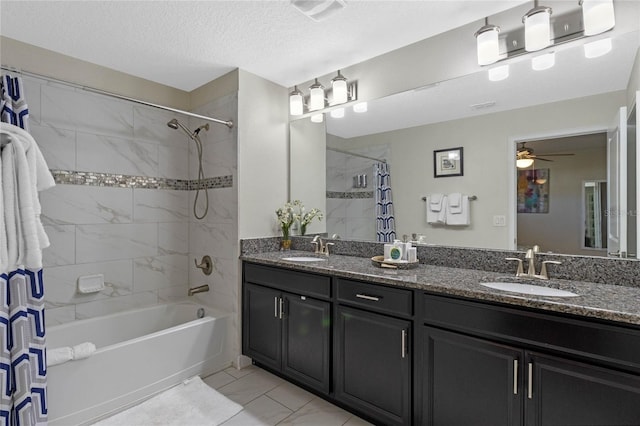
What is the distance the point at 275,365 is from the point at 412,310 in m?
1.25

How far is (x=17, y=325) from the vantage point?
5.45ft

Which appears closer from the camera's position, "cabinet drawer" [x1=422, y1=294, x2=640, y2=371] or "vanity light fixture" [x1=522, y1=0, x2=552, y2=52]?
"cabinet drawer" [x1=422, y1=294, x2=640, y2=371]

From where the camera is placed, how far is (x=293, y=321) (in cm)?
224

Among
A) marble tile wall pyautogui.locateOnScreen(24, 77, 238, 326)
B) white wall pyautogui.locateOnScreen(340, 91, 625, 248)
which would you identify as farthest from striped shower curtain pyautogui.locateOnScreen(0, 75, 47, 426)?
white wall pyautogui.locateOnScreen(340, 91, 625, 248)

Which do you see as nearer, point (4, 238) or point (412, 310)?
point (4, 238)

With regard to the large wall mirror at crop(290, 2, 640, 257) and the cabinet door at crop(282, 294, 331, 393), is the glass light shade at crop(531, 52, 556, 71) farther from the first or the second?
the cabinet door at crop(282, 294, 331, 393)

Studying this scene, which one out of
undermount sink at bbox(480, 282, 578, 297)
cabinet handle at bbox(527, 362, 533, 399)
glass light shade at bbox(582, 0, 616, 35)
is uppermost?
glass light shade at bbox(582, 0, 616, 35)

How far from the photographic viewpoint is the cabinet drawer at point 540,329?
116cm

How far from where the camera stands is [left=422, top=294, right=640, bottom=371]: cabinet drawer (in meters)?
1.16

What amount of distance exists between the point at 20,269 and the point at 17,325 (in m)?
0.29

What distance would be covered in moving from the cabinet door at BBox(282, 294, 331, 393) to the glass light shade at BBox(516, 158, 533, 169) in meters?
1.44

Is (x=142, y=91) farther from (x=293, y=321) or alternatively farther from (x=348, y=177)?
(x=293, y=321)

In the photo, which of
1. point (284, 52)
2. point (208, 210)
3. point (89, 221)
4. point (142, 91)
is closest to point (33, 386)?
point (89, 221)

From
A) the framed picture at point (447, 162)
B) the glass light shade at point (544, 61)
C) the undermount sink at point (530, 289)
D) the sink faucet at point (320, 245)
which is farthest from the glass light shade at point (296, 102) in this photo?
the undermount sink at point (530, 289)
